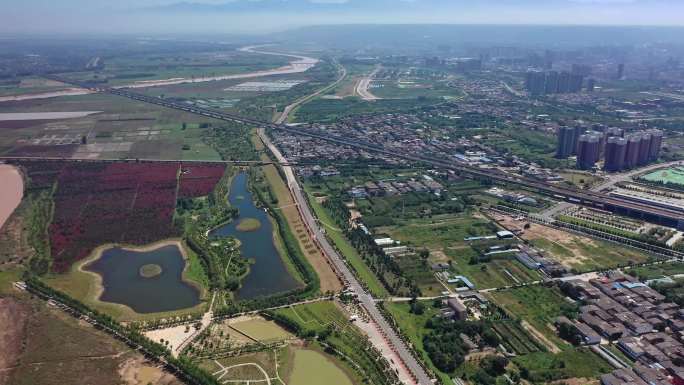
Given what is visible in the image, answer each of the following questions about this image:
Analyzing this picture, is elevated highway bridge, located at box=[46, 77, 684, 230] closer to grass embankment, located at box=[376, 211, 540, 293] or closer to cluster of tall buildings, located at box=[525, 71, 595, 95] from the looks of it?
grass embankment, located at box=[376, 211, 540, 293]

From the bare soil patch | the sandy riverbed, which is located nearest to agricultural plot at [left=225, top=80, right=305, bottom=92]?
the sandy riverbed

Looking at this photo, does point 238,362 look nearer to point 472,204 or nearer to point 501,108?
point 472,204

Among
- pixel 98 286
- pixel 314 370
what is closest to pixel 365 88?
pixel 98 286

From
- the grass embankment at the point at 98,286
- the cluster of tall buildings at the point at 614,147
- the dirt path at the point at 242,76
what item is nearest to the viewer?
the grass embankment at the point at 98,286

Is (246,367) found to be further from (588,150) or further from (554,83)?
(554,83)

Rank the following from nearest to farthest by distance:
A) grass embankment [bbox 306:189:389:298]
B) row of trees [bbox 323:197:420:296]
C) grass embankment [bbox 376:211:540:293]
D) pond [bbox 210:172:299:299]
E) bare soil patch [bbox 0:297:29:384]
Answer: bare soil patch [bbox 0:297:29:384]
grass embankment [bbox 306:189:389:298]
row of trees [bbox 323:197:420:296]
pond [bbox 210:172:299:299]
grass embankment [bbox 376:211:540:293]

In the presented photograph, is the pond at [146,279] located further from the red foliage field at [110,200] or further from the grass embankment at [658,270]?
the grass embankment at [658,270]

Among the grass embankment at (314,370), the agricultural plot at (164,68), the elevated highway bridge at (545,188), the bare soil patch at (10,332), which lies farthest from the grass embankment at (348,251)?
the agricultural plot at (164,68)
